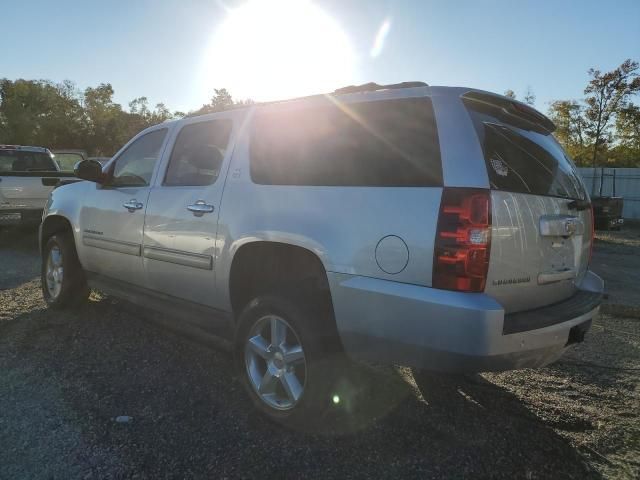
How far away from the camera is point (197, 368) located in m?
3.96

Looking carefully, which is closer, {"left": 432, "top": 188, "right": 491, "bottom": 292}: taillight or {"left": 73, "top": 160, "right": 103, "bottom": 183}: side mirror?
{"left": 432, "top": 188, "right": 491, "bottom": 292}: taillight

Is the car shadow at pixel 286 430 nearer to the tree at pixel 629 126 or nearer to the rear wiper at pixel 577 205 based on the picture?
the rear wiper at pixel 577 205

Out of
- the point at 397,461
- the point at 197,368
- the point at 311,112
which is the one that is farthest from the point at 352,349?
the point at 197,368

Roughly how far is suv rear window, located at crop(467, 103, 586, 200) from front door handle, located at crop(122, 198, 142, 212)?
9.31 ft

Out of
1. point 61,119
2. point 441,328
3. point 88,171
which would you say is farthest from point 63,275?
point 61,119

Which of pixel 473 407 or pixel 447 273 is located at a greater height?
pixel 447 273

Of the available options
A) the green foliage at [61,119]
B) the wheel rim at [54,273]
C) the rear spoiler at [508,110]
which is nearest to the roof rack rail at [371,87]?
the rear spoiler at [508,110]

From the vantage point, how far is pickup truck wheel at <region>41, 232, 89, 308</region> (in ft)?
17.2

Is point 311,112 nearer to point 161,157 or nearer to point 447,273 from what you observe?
point 447,273

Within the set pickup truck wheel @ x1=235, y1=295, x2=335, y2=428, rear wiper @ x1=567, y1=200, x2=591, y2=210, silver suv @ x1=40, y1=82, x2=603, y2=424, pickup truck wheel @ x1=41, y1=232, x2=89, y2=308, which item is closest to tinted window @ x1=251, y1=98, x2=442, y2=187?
silver suv @ x1=40, y1=82, x2=603, y2=424

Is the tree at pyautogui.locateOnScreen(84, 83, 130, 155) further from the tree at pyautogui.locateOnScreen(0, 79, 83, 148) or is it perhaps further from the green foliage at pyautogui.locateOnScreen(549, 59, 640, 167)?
the green foliage at pyautogui.locateOnScreen(549, 59, 640, 167)

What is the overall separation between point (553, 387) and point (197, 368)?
8.82 feet

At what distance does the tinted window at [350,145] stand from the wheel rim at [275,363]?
0.92 meters

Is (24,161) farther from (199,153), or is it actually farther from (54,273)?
(199,153)
